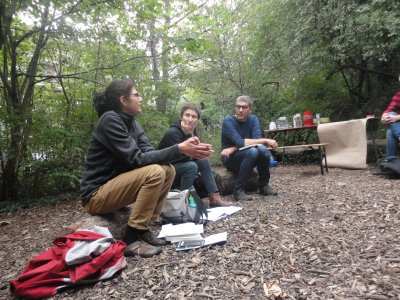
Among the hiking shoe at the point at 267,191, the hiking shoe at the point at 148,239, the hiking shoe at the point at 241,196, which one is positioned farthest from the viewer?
the hiking shoe at the point at 267,191

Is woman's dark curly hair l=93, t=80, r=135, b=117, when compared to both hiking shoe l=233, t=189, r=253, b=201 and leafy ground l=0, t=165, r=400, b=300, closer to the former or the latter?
leafy ground l=0, t=165, r=400, b=300

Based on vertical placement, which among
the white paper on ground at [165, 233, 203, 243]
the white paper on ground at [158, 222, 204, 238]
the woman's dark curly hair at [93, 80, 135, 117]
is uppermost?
the woman's dark curly hair at [93, 80, 135, 117]

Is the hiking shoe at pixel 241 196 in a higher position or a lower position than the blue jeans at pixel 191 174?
lower

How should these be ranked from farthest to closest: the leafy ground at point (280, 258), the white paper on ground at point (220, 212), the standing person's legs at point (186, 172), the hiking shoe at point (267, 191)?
the hiking shoe at point (267, 191) → the standing person's legs at point (186, 172) → the white paper on ground at point (220, 212) → the leafy ground at point (280, 258)

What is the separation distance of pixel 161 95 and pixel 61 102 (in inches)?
70.8

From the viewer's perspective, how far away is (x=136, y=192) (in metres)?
2.14

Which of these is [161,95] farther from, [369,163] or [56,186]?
[369,163]

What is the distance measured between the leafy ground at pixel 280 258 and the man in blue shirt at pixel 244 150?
42cm

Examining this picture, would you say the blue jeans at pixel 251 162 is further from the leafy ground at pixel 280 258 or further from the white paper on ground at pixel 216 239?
the white paper on ground at pixel 216 239

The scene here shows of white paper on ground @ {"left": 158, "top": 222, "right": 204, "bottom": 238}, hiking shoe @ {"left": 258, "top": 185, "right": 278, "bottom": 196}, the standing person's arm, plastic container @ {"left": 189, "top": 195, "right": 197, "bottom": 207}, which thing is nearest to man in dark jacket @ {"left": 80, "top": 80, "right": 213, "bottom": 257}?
white paper on ground @ {"left": 158, "top": 222, "right": 204, "bottom": 238}

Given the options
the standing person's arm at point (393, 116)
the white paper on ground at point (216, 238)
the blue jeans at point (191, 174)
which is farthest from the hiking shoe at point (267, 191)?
the standing person's arm at point (393, 116)

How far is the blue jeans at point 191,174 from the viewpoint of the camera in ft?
10.1

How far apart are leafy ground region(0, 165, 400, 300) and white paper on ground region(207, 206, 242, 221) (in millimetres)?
84

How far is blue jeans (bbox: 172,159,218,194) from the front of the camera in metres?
3.09
